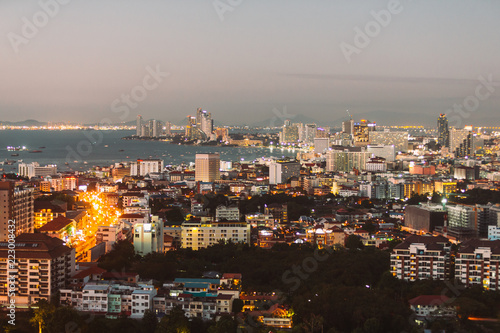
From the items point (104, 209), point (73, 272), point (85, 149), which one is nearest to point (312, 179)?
point (104, 209)

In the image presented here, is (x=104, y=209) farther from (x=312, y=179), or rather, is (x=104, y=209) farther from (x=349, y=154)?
(x=349, y=154)

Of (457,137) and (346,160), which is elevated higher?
(457,137)

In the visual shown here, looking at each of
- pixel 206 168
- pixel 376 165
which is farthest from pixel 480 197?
pixel 376 165

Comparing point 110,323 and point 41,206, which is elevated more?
point 41,206

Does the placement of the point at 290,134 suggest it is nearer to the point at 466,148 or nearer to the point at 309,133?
the point at 309,133

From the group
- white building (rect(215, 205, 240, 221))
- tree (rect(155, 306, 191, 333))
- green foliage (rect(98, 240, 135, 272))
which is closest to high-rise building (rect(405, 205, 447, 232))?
white building (rect(215, 205, 240, 221))

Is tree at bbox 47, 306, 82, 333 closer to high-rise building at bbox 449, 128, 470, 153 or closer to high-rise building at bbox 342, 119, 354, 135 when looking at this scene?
high-rise building at bbox 449, 128, 470, 153

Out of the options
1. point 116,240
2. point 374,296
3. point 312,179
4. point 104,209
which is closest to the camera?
point 374,296
